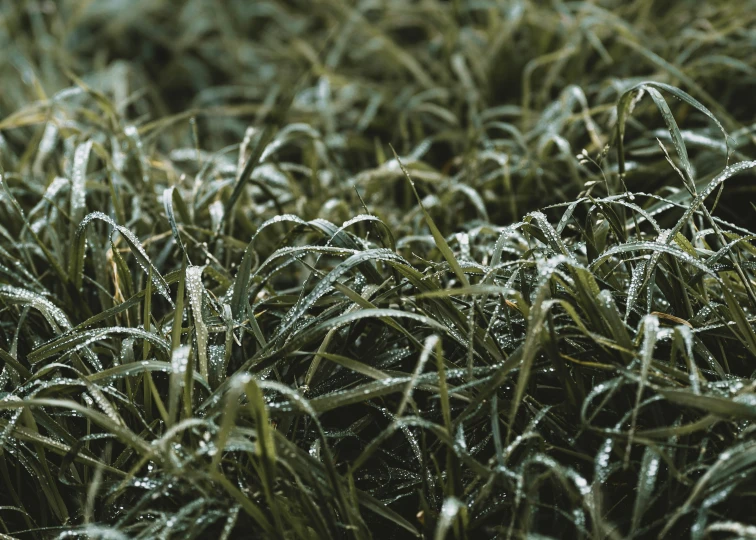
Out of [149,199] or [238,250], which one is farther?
[149,199]

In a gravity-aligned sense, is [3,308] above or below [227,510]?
above

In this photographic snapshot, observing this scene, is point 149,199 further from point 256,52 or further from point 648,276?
point 256,52

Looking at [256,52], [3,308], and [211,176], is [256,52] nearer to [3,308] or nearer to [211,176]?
[211,176]

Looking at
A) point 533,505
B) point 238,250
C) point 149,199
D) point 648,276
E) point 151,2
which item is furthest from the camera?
point 151,2

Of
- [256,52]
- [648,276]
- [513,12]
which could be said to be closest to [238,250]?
[648,276]

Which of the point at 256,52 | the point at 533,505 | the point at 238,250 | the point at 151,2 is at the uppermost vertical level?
the point at 151,2

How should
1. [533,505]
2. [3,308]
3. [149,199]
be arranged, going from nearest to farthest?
[533,505] → [3,308] → [149,199]

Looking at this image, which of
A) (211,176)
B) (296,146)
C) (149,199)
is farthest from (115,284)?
(296,146)
